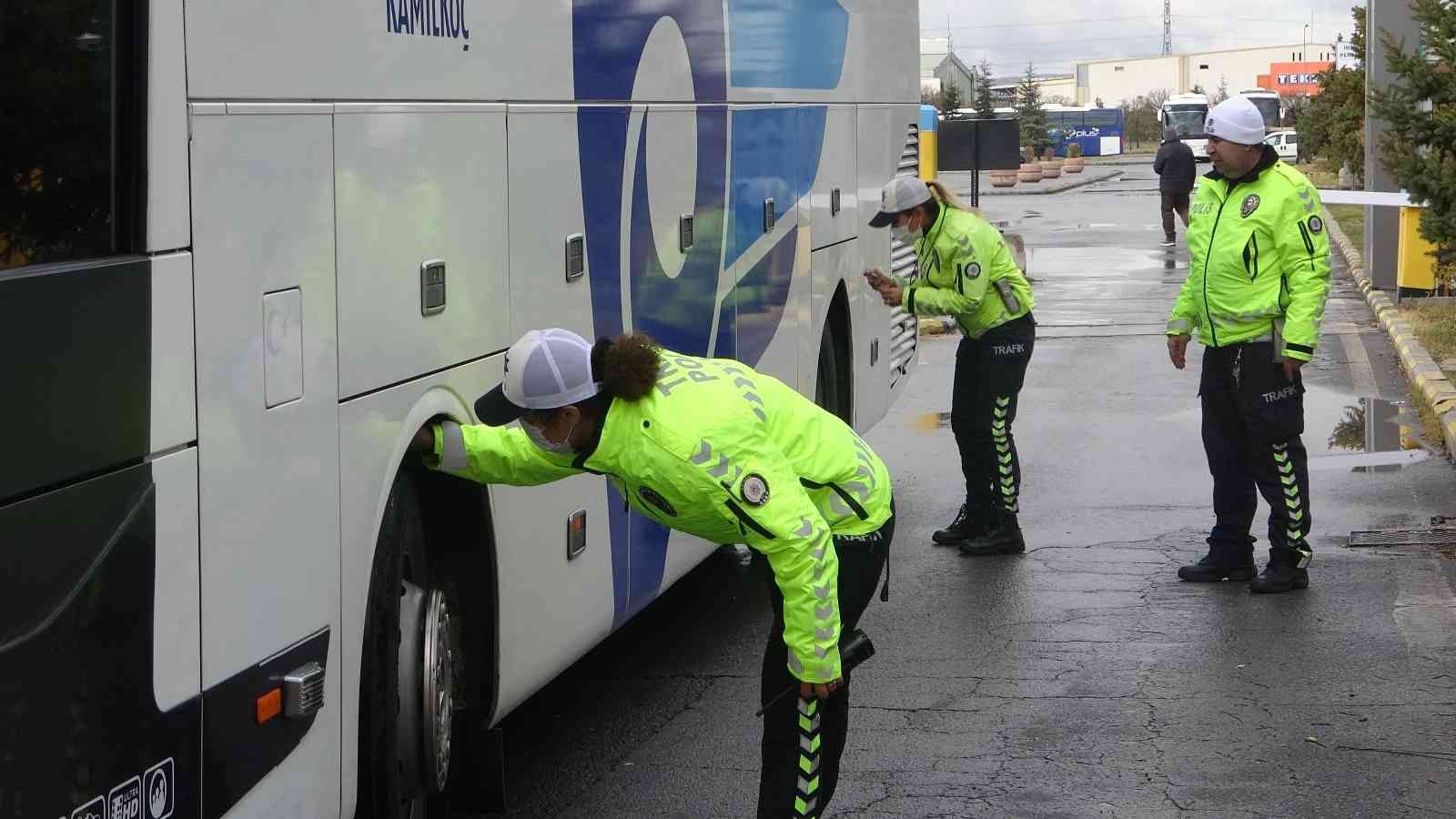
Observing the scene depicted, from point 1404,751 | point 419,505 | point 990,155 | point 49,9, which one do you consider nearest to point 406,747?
point 419,505

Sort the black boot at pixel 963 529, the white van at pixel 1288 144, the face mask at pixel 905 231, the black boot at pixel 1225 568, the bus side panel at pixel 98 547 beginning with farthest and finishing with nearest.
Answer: the white van at pixel 1288 144 < the black boot at pixel 963 529 < the face mask at pixel 905 231 < the black boot at pixel 1225 568 < the bus side panel at pixel 98 547

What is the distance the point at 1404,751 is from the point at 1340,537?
342 cm

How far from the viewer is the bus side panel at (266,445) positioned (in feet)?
11.5

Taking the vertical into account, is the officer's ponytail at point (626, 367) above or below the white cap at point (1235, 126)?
below

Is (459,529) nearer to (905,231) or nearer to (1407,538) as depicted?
(905,231)

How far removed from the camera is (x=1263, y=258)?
8.11 m

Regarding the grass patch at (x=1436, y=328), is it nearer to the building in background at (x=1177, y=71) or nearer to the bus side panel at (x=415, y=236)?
the bus side panel at (x=415, y=236)

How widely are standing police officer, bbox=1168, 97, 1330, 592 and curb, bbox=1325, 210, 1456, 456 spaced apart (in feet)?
11.9

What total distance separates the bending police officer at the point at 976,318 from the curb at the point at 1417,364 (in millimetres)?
3687

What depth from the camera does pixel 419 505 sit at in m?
4.93

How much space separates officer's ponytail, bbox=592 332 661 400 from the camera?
4375 millimetres

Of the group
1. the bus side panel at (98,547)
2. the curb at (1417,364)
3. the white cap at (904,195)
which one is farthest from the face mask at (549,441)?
the curb at (1417,364)

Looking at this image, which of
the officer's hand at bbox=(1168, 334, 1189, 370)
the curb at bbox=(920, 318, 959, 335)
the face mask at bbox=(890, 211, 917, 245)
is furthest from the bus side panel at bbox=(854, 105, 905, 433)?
the curb at bbox=(920, 318, 959, 335)

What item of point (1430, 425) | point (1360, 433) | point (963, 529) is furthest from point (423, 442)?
point (1430, 425)
